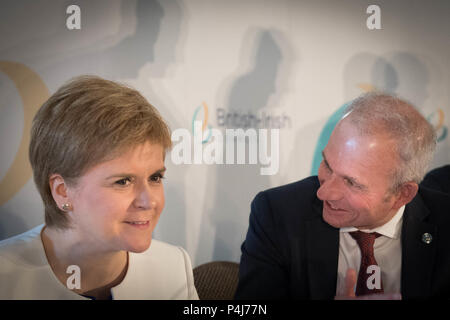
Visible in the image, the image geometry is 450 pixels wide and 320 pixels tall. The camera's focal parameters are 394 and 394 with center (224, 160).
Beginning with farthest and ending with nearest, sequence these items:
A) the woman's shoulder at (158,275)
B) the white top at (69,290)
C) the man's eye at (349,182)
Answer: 1. the man's eye at (349,182)
2. the woman's shoulder at (158,275)
3. the white top at (69,290)

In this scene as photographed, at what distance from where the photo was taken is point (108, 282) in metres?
1.42

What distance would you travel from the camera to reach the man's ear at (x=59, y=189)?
4.07ft

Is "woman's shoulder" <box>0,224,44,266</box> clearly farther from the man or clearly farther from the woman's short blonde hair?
the man

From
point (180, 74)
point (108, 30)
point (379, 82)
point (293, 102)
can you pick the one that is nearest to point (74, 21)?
point (108, 30)

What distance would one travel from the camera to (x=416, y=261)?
1603mm

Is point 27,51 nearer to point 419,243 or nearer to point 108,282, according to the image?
point 108,282

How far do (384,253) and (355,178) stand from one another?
405mm

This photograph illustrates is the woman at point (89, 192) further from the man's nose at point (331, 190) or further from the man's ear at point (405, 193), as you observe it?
the man's ear at point (405, 193)

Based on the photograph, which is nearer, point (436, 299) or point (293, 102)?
point (436, 299)

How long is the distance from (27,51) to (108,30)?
12.2 inches

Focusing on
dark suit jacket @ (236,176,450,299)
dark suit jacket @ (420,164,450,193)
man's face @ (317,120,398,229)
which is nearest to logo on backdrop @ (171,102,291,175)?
dark suit jacket @ (236,176,450,299)

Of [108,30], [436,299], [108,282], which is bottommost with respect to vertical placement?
[436,299]

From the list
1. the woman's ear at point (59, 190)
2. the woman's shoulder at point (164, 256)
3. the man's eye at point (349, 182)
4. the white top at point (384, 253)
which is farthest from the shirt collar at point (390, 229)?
the woman's ear at point (59, 190)

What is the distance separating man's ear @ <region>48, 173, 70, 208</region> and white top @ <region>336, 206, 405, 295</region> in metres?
1.12
